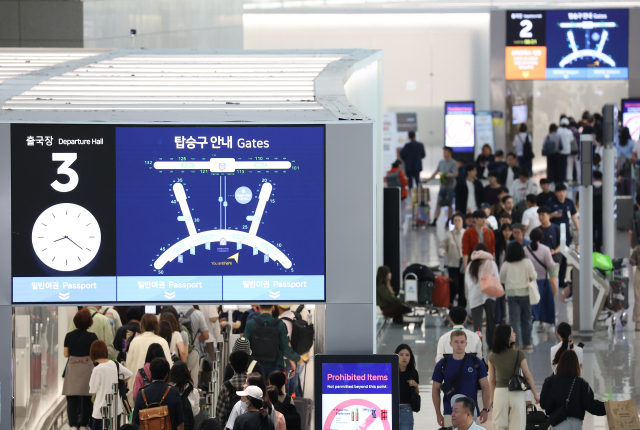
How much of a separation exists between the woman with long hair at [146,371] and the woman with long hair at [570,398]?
318cm

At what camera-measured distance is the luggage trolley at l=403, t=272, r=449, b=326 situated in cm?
1292

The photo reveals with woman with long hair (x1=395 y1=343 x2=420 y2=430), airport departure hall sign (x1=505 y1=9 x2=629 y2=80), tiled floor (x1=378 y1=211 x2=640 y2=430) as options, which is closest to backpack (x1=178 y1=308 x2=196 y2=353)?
tiled floor (x1=378 y1=211 x2=640 y2=430)

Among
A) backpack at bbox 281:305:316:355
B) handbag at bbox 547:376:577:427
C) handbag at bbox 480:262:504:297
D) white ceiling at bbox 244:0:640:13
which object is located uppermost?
white ceiling at bbox 244:0:640:13

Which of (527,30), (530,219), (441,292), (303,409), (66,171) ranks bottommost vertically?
(303,409)

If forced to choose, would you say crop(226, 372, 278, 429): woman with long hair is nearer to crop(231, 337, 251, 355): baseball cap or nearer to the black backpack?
crop(231, 337, 251, 355): baseball cap

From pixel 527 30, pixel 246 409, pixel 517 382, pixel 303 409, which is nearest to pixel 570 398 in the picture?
pixel 517 382

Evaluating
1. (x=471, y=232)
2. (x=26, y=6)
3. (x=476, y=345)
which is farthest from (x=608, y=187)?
(x=26, y=6)

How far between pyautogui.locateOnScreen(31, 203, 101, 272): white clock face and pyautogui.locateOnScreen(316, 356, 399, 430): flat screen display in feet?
5.79

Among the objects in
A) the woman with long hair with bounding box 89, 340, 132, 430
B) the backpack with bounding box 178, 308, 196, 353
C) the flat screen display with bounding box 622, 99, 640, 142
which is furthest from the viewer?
the flat screen display with bounding box 622, 99, 640, 142

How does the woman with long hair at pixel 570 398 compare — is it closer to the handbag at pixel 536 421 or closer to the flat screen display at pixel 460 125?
the handbag at pixel 536 421

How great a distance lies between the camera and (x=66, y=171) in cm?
604

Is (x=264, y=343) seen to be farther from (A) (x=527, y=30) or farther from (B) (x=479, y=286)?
(A) (x=527, y=30)

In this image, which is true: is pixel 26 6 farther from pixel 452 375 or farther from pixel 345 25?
pixel 345 25

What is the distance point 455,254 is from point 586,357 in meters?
2.59
